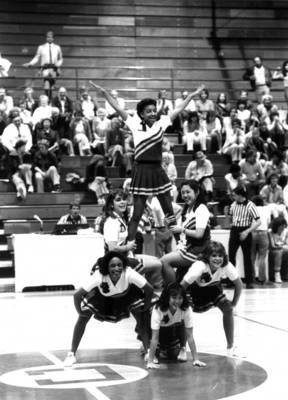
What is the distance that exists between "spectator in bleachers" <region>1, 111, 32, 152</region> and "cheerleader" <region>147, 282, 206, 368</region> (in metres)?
9.54

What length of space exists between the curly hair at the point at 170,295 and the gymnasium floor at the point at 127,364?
0.50 metres

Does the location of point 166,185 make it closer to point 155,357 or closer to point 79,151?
point 155,357

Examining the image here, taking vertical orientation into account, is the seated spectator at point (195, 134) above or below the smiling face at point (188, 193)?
above

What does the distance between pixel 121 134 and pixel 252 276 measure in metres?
4.70

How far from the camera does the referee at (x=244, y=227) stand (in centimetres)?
1376

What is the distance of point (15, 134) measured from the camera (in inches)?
647

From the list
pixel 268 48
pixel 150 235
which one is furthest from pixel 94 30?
pixel 150 235

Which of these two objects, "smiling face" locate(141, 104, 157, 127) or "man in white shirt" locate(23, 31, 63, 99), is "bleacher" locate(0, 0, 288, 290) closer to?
"man in white shirt" locate(23, 31, 63, 99)

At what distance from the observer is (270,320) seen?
9.99 meters

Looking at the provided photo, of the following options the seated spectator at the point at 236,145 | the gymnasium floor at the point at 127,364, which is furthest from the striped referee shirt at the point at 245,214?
the seated spectator at the point at 236,145

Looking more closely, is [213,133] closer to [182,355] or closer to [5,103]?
[5,103]

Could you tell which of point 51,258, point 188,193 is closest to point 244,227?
point 51,258

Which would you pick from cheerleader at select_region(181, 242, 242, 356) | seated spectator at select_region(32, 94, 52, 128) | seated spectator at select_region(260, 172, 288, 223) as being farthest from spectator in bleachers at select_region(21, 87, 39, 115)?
cheerleader at select_region(181, 242, 242, 356)

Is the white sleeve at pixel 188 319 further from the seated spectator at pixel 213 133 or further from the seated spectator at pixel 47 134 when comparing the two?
the seated spectator at pixel 213 133
